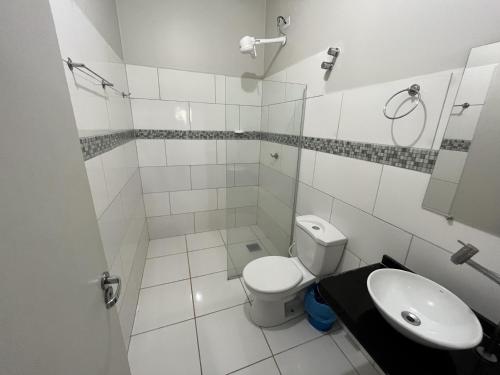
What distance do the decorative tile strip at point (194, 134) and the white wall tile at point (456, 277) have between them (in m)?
1.95

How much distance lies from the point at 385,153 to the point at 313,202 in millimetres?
696

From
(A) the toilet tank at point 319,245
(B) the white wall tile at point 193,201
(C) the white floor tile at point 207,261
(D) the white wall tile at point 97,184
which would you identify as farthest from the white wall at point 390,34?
(C) the white floor tile at point 207,261

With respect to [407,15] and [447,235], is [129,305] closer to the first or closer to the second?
[447,235]

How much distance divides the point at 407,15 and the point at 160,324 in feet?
7.68

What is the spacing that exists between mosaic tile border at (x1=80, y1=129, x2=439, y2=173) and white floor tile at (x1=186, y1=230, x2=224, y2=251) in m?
1.22

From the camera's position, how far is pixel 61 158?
1.53 ft

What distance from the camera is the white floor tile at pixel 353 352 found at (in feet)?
4.28

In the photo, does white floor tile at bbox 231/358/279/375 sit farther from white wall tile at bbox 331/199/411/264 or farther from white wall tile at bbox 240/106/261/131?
white wall tile at bbox 240/106/261/131

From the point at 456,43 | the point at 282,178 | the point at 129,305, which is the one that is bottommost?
the point at 129,305

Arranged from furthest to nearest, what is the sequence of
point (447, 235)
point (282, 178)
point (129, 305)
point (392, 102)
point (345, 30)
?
point (282, 178) → point (129, 305) → point (345, 30) → point (392, 102) → point (447, 235)

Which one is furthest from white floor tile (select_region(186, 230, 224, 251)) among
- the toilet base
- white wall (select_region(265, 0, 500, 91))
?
white wall (select_region(265, 0, 500, 91))

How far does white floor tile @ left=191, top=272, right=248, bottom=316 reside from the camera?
169cm

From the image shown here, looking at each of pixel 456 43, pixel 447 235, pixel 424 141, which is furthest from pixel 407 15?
pixel 447 235

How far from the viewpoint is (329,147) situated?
1.52m
